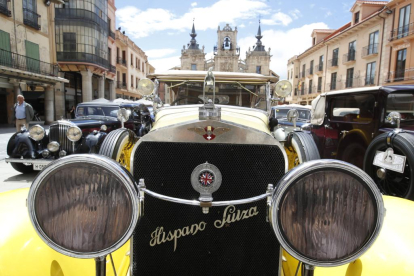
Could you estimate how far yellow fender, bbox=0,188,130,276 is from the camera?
58.7 inches

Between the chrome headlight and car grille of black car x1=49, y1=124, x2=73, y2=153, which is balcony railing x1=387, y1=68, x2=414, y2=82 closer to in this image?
car grille of black car x1=49, y1=124, x2=73, y2=153

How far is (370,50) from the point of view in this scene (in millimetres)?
20188

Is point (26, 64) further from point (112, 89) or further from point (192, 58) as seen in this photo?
point (192, 58)

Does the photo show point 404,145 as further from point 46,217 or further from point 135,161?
point 46,217

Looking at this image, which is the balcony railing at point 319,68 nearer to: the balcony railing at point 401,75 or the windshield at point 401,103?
the balcony railing at point 401,75

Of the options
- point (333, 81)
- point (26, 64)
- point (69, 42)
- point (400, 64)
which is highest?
point (69, 42)

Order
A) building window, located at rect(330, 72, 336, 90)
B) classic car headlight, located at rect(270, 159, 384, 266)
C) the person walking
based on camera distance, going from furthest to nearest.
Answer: building window, located at rect(330, 72, 336, 90), the person walking, classic car headlight, located at rect(270, 159, 384, 266)

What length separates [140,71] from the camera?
127 ft

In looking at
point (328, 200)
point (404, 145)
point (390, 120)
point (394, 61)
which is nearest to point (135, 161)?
point (328, 200)

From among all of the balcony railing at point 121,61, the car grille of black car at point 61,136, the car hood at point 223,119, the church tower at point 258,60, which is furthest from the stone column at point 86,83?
the church tower at point 258,60

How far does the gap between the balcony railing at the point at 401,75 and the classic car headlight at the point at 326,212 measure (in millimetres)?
19524

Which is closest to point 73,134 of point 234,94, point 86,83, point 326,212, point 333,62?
point 234,94

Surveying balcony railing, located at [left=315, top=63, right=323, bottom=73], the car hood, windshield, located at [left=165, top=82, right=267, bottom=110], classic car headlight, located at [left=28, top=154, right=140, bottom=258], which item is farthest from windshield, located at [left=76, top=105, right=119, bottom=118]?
balcony railing, located at [left=315, top=63, right=323, bottom=73]

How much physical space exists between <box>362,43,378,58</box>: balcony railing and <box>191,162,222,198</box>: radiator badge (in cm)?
2257
